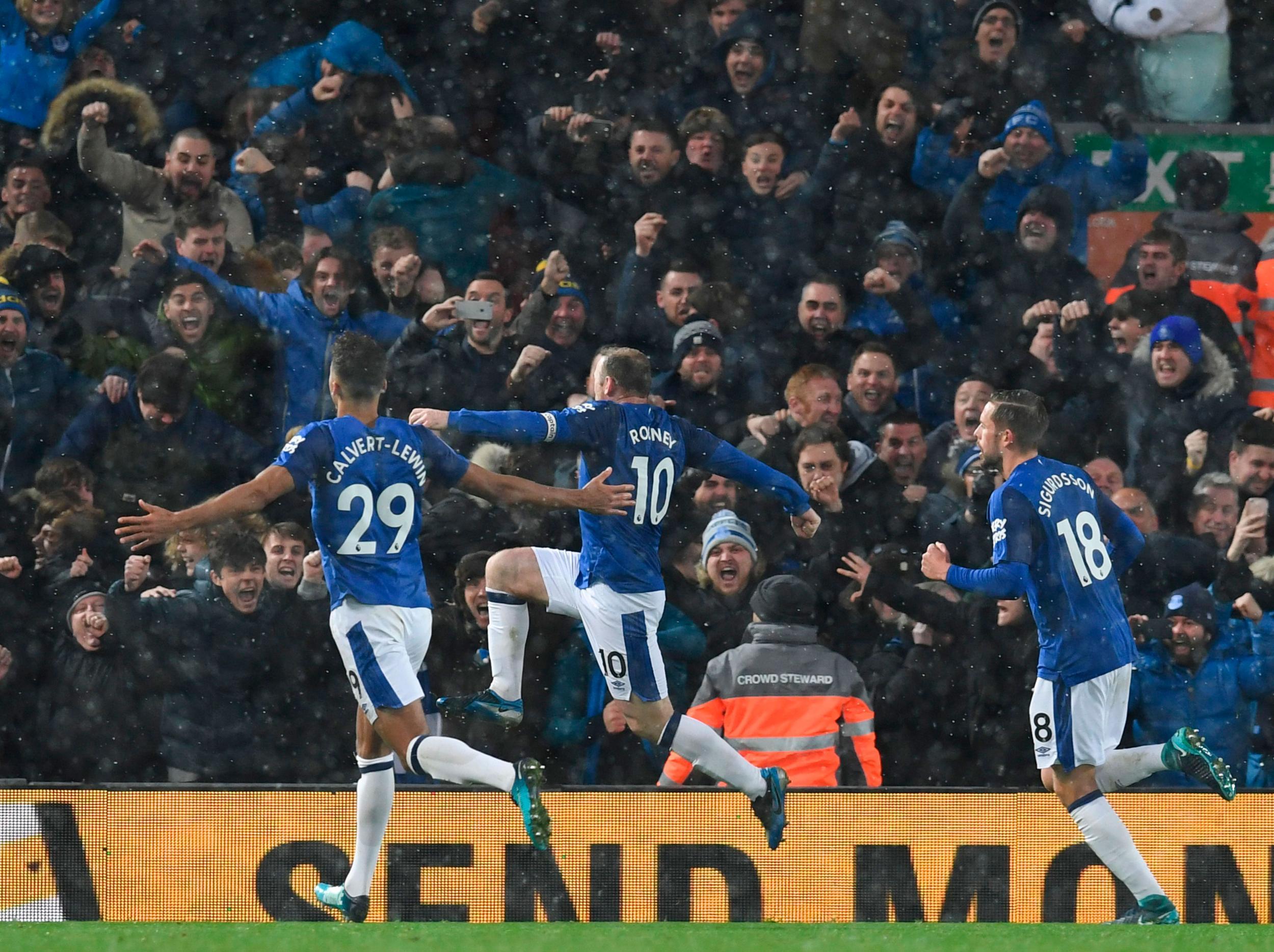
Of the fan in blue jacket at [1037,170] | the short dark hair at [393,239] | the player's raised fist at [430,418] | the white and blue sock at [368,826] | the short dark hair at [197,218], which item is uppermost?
the fan in blue jacket at [1037,170]

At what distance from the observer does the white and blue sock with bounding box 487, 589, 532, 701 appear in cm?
736

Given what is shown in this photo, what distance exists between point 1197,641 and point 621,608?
2.72 meters

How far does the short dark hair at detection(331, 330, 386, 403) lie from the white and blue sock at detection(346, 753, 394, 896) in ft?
4.41

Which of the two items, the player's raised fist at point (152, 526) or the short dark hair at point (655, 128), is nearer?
the player's raised fist at point (152, 526)

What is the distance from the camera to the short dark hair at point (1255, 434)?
350 inches

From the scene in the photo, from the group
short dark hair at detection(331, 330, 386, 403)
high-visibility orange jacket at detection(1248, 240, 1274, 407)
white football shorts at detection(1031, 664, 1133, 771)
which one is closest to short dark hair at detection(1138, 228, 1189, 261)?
high-visibility orange jacket at detection(1248, 240, 1274, 407)

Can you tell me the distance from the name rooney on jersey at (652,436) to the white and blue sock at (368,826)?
157cm

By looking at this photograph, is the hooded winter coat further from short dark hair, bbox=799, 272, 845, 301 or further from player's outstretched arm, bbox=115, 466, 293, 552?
player's outstretched arm, bbox=115, 466, 293, 552

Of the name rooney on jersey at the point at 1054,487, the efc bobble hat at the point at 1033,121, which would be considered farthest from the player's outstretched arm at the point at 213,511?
the efc bobble hat at the point at 1033,121

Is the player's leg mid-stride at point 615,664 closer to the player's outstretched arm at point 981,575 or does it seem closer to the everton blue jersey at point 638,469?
the everton blue jersey at point 638,469

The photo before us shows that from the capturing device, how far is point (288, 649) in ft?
27.2

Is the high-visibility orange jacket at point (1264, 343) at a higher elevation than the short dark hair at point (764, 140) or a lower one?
lower

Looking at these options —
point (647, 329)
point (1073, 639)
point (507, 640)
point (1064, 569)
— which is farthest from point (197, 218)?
point (1073, 639)

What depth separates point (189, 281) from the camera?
922cm
